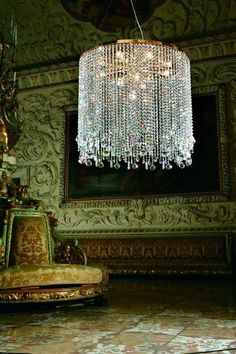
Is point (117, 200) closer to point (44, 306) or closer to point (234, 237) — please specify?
point (234, 237)

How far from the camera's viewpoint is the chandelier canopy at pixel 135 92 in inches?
184

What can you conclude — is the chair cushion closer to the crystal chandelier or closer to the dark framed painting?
the crystal chandelier

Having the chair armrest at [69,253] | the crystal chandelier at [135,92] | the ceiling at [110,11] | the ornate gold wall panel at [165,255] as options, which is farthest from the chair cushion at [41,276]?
the ceiling at [110,11]

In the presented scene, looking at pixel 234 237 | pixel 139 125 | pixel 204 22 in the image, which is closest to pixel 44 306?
pixel 139 125

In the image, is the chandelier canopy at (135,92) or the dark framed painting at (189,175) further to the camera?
the dark framed painting at (189,175)

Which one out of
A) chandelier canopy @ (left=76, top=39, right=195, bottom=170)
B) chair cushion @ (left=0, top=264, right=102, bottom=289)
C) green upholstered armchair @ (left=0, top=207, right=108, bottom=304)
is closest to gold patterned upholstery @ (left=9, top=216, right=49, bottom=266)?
green upholstered armchair @ (left=0, top=207, right=108, bottom=304)

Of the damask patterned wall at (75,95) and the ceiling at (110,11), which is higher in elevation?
the ceiling at (110,11)

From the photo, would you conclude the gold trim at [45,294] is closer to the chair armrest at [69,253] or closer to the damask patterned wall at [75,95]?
the chair armrest at [69,253]

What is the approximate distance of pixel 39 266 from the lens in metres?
3.31

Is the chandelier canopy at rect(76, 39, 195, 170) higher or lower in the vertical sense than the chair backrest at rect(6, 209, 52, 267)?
higher

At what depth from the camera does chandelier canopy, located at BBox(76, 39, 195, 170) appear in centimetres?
468

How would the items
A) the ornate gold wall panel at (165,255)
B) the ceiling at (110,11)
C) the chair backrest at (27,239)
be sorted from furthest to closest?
the ceiling at (110,11)
the ornate gold wall panel at (165,255)
the chair backrest at (27,239)

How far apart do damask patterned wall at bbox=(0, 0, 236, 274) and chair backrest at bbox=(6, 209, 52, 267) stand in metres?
2.91

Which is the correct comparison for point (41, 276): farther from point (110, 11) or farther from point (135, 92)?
point (110, 11)
